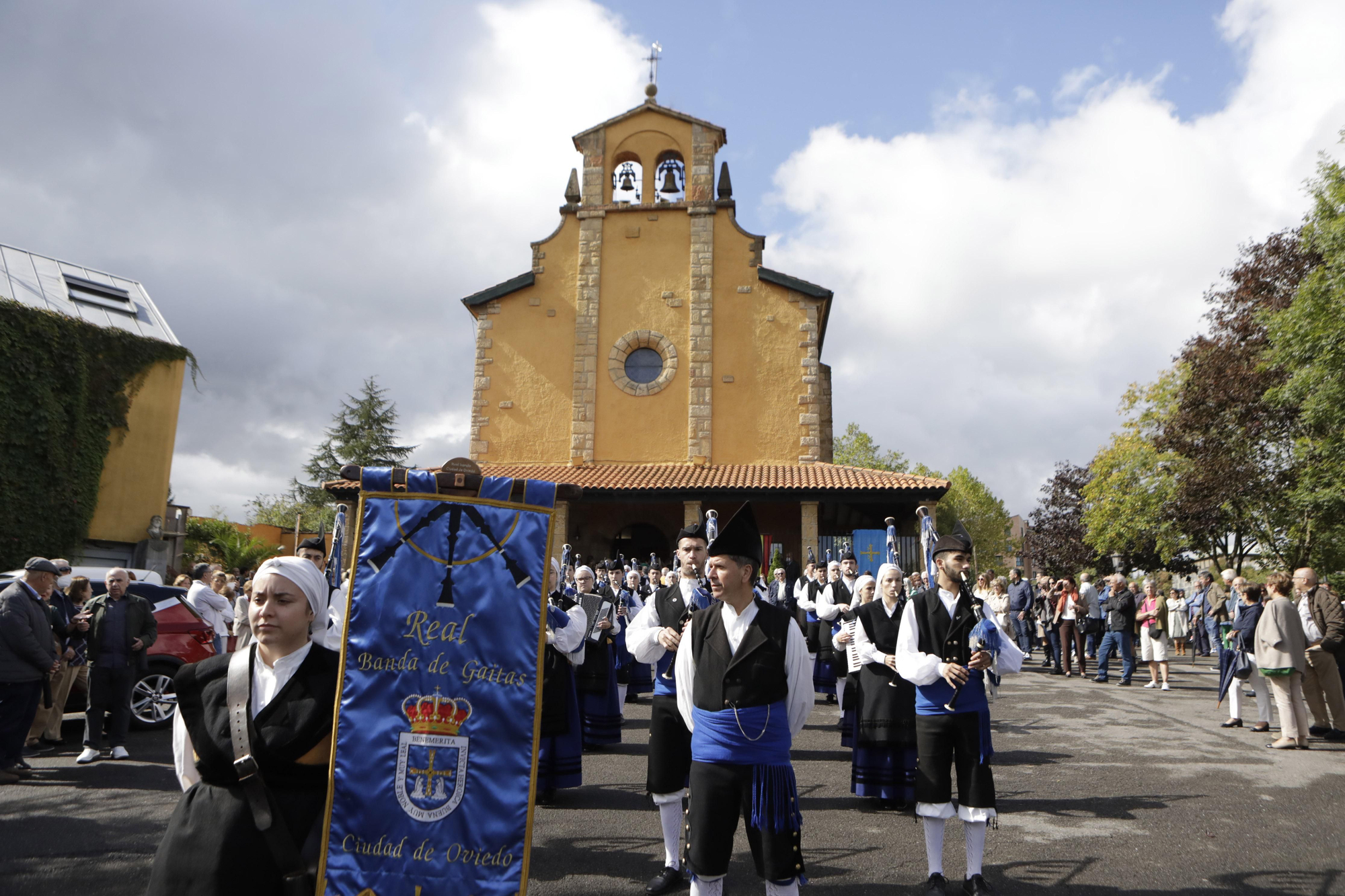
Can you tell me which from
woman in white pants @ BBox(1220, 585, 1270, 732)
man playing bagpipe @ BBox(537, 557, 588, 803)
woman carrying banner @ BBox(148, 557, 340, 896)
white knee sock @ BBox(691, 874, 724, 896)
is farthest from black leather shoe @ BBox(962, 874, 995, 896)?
woman in white pants @ BBox(1220, 585, 1270, 732)

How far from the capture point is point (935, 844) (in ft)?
15.8

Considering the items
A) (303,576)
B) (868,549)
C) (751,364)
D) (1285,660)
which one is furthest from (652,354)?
(303,576)

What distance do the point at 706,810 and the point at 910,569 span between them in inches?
730

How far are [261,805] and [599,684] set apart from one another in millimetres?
6028

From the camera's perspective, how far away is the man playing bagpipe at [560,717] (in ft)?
21.0

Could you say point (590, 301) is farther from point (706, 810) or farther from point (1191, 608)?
point (706, 810)

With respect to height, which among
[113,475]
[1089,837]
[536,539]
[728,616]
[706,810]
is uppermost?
[113,475]

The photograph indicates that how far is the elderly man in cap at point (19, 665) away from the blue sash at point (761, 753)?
6514 mm

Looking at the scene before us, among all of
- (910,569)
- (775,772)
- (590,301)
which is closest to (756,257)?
(590,301)

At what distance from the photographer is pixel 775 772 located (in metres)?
3.75

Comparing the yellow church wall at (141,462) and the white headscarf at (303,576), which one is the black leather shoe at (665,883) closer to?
the white headscarf at (303,576)

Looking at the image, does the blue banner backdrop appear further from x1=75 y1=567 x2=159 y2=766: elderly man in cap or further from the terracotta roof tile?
the terracotta roof tile

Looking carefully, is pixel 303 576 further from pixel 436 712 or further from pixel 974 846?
pixel 974 846

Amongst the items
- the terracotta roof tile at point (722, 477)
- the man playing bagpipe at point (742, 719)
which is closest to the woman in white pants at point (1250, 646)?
the man playing bagpipe at point (742, 719)
